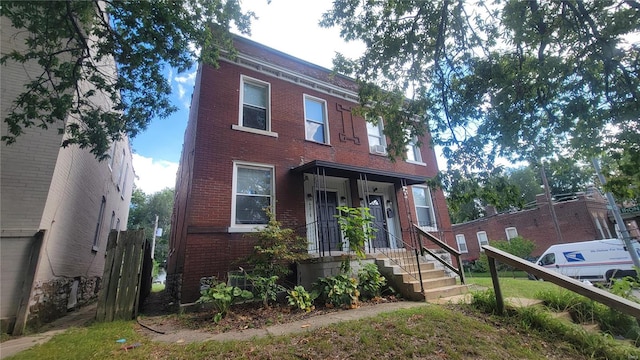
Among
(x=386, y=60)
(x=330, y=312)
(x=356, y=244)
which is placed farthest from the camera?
(x=386, y=60)

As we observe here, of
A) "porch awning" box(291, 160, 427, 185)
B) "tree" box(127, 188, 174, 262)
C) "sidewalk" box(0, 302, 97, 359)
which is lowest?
"sidewalk" box(0, 302, 97, 359)

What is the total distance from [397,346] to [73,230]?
876 cm

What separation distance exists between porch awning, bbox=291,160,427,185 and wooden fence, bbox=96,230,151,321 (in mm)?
4473

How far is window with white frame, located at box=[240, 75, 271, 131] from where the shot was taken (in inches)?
348

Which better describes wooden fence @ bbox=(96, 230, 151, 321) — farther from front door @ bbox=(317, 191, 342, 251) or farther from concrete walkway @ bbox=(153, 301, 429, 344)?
front door @ bbox=(317, 191, 342, 251)

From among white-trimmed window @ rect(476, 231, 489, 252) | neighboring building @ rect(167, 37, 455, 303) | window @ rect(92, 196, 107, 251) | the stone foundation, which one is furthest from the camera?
white-trimmed window @ rect(476, 231, 489, 252)

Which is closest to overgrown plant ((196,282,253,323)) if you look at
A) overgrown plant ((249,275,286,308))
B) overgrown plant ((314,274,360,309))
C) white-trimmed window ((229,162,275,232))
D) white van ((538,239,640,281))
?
overgrown plant ((249,275,286,308))

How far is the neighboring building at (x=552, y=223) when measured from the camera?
21859mm

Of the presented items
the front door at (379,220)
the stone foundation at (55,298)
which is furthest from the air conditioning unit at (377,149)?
the stone foundation at (55,298)

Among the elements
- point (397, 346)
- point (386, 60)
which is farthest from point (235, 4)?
point (397, 346)

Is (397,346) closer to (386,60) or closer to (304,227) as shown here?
(304,227)

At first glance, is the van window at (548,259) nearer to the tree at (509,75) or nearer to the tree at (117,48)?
the tree at (509,75)

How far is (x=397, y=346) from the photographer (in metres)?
3.55

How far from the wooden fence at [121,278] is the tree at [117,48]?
6.57 feet
